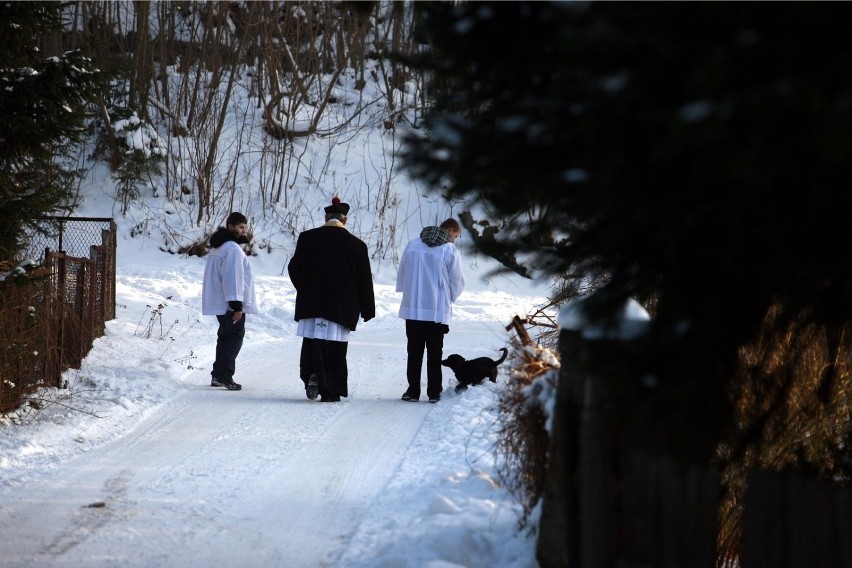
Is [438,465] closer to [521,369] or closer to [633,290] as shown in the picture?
[521,369]

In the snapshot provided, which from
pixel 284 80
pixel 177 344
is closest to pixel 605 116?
pixel 177 344

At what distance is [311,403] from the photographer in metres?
10.0

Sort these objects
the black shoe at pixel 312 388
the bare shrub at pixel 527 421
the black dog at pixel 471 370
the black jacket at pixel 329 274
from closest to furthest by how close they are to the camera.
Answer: the bare shrub at pixel 527 421 < the black shoe at pixel 312 388 < the black jacket at pixel 329 274 < the black dog at pixel 471 370

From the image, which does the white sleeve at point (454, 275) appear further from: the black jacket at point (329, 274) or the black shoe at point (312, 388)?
the black shoe at point (312, 388)

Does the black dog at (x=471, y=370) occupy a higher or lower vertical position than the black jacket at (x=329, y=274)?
lower

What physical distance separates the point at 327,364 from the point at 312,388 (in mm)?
303

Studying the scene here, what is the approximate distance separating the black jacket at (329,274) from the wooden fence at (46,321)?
2.44 m

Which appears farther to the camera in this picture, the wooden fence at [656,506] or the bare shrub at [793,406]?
the bare shrub at [793,406]

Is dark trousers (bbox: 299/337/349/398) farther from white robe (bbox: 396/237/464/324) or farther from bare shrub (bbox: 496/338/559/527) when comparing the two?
bare shrub (bbox: 496/338/559/527)

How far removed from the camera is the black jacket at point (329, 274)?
34.0 feet

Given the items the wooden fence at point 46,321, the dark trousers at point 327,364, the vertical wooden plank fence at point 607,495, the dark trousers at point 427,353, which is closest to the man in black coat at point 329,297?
the dark trousers at point 327,364

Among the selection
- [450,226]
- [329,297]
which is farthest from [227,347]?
[450,226]

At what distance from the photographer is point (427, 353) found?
10.5m

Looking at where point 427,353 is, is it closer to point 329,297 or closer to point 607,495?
point 329,297
